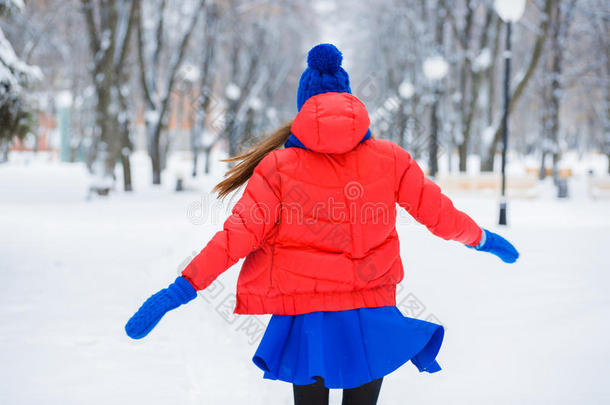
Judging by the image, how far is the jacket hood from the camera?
1.98m

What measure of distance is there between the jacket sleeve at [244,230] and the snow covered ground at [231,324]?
5.69 ft

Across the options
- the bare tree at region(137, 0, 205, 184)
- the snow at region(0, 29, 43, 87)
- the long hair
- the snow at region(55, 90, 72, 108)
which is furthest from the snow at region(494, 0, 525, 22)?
the snow at region(55, 90, 72, 108)

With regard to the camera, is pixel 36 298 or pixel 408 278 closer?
pixel 36 298

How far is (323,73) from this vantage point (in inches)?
83.6

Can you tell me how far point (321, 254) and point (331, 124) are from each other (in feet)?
1.49

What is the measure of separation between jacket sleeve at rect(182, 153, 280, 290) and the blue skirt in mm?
295

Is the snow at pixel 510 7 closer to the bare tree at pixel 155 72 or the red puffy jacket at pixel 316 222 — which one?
the red puffy jacket at pixel 316 222

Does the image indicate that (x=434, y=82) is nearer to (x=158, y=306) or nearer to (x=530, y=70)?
(x=530, y=70)

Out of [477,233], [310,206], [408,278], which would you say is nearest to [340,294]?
[310,206]

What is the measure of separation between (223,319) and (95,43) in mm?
11826

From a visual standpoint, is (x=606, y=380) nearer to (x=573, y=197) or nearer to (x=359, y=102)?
(x=359, y=102)

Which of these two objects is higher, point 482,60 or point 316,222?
point 482,60

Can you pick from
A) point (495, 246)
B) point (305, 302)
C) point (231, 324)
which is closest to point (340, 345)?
point (305, 302)

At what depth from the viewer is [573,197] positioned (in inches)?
666
